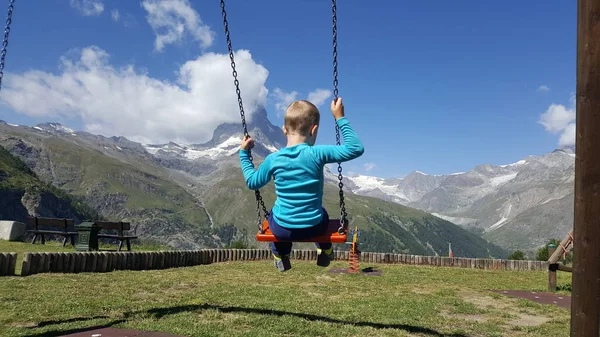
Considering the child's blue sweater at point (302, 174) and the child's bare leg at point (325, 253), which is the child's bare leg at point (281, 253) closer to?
the child's bare leg at point (325, 253)

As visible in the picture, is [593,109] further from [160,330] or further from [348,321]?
[160,330]

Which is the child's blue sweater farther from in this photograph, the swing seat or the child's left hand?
the child's left hand

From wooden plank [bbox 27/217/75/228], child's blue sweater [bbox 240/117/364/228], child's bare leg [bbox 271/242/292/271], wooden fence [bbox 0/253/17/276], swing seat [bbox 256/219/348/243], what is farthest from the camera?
wooden plank [bbox 27/217/75/228]

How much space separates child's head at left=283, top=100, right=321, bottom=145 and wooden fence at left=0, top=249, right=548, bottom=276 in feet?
36.4

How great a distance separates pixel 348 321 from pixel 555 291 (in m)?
9.78

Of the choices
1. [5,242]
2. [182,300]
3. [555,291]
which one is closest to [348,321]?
[182,300]

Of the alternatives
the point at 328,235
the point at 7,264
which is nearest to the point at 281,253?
the point at 328,235

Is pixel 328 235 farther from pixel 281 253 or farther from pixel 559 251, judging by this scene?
pixel 559 251

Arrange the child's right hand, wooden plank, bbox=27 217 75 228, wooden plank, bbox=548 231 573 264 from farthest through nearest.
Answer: wooden plank, bbox=27 217 75 228 → wooden plank, bbox=548 231 573 264 → the child's right hand

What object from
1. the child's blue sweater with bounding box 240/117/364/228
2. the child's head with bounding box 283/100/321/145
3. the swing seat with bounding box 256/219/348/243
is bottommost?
the swing seat with bounding box 256/219/348/243

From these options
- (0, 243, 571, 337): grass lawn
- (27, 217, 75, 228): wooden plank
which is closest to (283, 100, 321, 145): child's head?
(0, 243, 571, 337): grass lawn

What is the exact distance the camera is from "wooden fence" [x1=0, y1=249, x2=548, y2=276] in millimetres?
14234

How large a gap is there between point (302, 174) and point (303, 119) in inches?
28.0

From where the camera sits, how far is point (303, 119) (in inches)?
234
